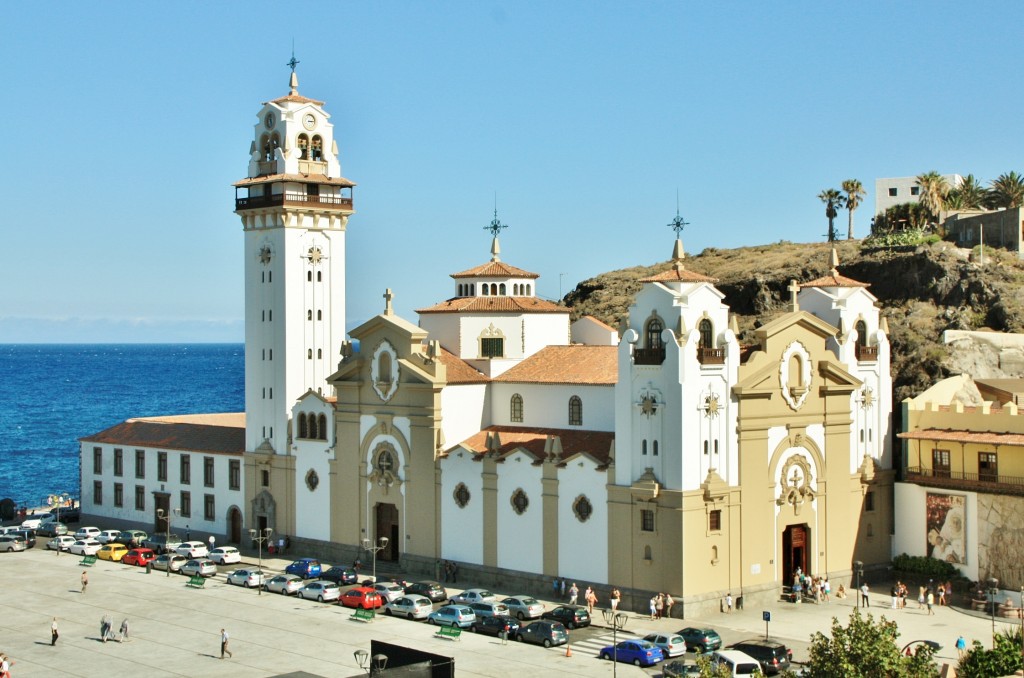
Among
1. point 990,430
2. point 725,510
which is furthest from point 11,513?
point 990,430

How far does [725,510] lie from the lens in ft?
197

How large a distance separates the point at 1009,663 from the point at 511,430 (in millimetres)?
33974

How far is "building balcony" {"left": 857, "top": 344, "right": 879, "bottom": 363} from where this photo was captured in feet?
221

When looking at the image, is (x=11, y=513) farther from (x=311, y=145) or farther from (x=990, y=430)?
(x=990, y=430)

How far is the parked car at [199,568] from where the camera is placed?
2714 inches

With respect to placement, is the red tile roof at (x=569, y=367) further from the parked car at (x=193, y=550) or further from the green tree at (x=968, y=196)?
the green tree at (x=968, y=196)

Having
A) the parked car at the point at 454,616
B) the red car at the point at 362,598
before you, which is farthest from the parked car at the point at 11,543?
the parked car at the point at 454,616

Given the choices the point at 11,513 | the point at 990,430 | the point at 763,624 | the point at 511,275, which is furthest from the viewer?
the point at 11,513

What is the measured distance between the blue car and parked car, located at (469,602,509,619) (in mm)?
7020

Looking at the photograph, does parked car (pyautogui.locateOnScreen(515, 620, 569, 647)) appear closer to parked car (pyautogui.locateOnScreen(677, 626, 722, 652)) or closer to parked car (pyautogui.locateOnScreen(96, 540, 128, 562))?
parked car (pyautogui.locateOnScreen(677, 626, 722, 652))

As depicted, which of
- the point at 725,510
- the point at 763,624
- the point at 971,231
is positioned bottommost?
the point at 763,624

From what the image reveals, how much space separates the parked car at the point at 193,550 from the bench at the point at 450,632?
867 inches

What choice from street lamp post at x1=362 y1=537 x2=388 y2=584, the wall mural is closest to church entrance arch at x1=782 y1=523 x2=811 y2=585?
the wall mural

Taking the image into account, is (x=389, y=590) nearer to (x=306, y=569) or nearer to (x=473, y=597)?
(x=473, y=597)
